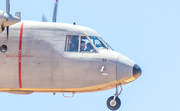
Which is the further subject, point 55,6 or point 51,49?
point 55,6

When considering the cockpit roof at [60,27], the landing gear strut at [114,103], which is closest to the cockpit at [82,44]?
the cockpit roof at [60,27]

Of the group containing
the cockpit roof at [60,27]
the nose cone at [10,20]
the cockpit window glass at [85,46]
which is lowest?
the cockpit window glass at [85,46]

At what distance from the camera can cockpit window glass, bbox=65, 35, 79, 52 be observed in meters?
21.7

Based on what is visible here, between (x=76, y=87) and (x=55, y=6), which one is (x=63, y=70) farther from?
(x=55, y=6)

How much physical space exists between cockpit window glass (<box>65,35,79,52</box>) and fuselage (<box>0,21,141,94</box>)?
→ 98 millimetres

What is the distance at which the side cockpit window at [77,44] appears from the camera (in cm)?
2169

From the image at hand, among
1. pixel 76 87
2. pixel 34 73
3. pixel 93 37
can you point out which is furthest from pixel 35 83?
pixel 93 37

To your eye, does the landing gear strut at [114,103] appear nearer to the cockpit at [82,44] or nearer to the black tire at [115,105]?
the black tire at [115,105]

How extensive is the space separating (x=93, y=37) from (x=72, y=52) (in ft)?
4.59

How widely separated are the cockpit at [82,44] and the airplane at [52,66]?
0.11 m

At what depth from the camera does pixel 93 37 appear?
22.3 m

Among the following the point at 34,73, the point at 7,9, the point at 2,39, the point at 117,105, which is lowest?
the point at 117,105

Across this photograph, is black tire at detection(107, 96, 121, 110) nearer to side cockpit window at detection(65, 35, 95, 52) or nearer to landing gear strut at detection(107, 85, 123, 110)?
landing gear strut at detection(107, 85, 123, 110)

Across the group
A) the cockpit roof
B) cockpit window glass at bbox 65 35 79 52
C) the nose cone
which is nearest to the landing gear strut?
cockpit window glass at bbox 65 35 79 52
